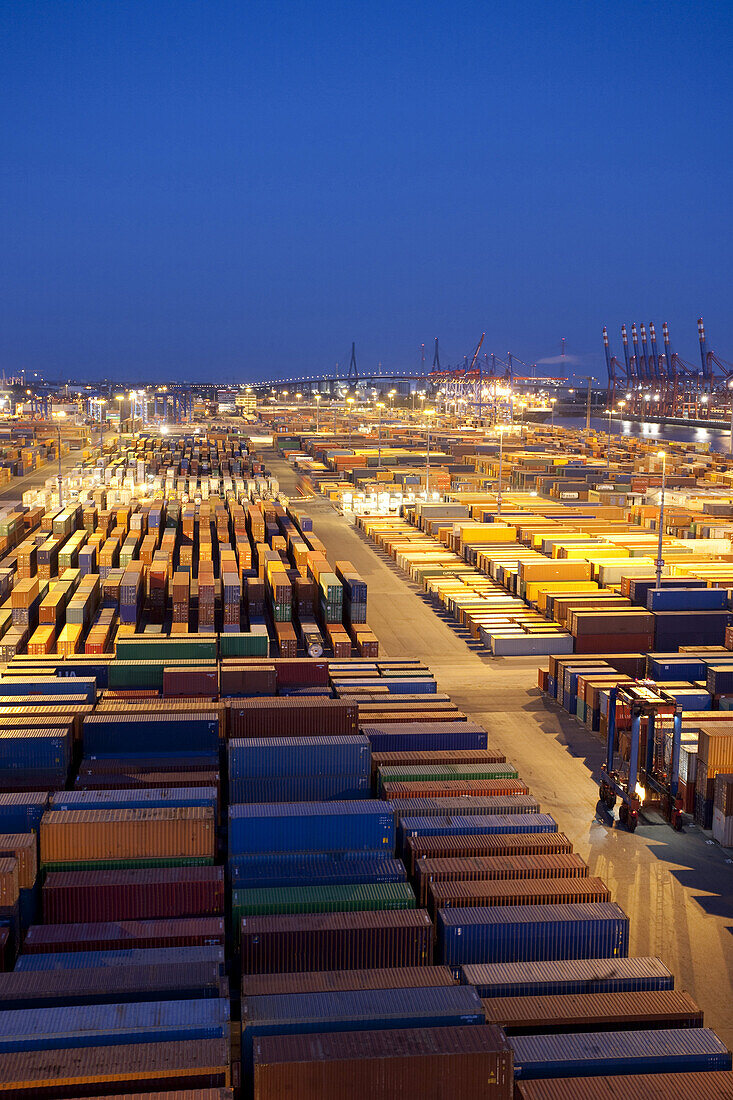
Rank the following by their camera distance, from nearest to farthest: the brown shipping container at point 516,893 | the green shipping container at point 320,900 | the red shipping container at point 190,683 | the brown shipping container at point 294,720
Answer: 1. the green shipping container at point 320,900
2. the brown shipping container at point 516,893
3. the brown shipping container at point 294,720
4. the red shipping container at point 190,683

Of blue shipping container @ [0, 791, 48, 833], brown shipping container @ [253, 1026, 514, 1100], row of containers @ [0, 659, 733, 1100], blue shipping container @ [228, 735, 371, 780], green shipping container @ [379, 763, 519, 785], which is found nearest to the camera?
brown shipping container @ [253, 1026, 514, 1100]

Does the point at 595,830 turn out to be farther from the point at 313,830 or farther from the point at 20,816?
the point at 20,816

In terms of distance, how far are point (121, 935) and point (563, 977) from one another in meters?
5.91

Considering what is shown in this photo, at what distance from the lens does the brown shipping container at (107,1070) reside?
984cm

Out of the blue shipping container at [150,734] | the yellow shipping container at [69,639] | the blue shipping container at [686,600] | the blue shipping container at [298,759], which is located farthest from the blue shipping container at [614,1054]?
the blue shipping container at [686,600]

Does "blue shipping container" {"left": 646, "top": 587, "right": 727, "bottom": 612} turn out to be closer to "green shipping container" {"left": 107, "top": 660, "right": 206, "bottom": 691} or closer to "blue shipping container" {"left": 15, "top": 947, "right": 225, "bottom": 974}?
"green shipping container" {"left": 107, "top": 660, "right": 206, "bottom": 691}

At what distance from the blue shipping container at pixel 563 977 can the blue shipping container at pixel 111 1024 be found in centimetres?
336

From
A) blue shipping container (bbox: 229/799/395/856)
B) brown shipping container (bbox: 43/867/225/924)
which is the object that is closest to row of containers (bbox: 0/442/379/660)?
blue shipping container (bbox: 229/799/395/856)

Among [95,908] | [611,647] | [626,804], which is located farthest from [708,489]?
[95,908]

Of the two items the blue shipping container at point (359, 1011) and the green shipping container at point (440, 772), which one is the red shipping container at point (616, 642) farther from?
the blue shipping container at point (359, 1011)

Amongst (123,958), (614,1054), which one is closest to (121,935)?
(123,958)

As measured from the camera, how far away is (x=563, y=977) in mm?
12336

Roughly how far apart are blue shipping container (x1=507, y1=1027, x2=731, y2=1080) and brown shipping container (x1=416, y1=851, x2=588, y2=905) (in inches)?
150

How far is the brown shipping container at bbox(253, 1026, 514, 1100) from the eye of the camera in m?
9.83
